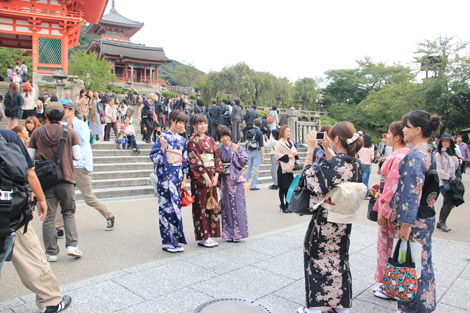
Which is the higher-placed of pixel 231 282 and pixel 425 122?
pixel 425 122

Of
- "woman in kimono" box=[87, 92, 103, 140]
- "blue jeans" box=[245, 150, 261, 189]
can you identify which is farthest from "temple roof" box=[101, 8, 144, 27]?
"blue jeans" box=[245, 150, 261, 189]

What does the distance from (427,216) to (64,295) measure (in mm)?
2975

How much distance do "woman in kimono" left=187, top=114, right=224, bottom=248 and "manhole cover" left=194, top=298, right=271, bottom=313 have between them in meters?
1.56

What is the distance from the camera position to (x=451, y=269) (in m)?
3.83

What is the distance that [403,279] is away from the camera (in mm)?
2461

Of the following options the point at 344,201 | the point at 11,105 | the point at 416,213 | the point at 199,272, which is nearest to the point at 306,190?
the point at 344,201

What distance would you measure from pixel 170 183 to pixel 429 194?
279 centimetres

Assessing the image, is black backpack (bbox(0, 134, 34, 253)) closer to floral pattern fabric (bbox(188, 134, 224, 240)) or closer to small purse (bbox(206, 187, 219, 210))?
floral pattern fabric (bbox(188, 134, 224, 240))

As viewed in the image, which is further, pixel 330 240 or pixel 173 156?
pixel 173 156

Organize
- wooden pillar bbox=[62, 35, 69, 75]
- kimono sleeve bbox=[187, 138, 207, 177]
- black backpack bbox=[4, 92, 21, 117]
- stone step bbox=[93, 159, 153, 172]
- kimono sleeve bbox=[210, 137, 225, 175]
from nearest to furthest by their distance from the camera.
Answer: kimono sleeve bbox=[187, 138, 207, 177] → kimono sleeve bbox=[210, 137, 225, 175] → stone step bbox=[93, 159, 153, 172] → black backpack bbox=[4, 92, 21, 117] → wooden pillar bbox=[62, 35, 69, 75]

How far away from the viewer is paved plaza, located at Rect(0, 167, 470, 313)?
9.48 ft

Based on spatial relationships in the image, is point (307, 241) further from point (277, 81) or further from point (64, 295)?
point (277, 81)

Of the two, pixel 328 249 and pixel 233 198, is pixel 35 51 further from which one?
pixel 328 249

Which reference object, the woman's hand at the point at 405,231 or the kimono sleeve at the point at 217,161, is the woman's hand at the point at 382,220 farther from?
the kimono sleeve at the point at 217,161
